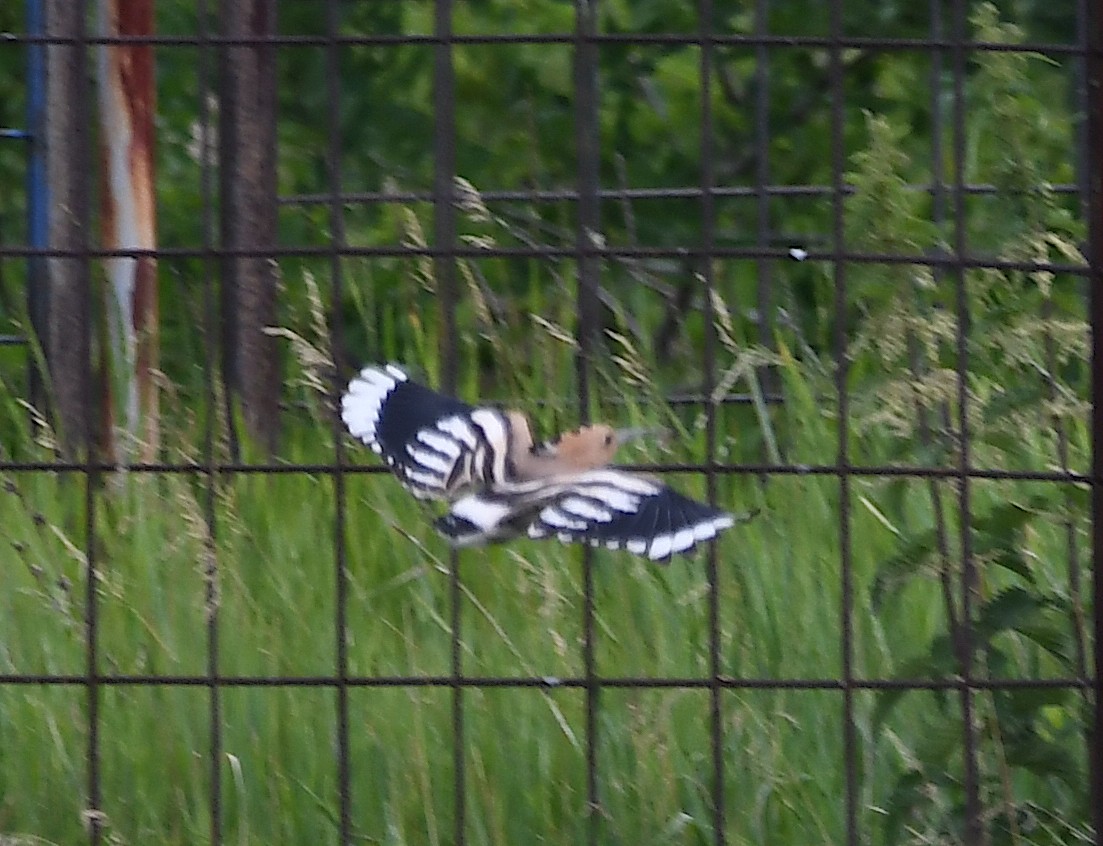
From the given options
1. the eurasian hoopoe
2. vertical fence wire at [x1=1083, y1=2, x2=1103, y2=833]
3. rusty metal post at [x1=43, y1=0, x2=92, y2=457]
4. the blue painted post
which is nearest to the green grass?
vertical fence wire at [x1=1083, y1=2, x2=1103, y2=833]

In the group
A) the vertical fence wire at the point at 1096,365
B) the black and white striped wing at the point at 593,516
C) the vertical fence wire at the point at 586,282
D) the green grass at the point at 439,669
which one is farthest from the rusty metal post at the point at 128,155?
the vertical fence wire at the point at 1096,365

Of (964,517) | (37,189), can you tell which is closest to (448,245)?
(964,517)

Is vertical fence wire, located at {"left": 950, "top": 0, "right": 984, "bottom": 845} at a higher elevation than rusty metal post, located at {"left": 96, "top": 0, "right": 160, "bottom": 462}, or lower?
lower

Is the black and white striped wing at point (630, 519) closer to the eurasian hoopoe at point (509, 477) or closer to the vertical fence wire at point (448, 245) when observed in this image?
the eurasian hoopoe at point (509, 477)

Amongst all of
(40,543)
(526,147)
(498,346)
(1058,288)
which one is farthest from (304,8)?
(498,346)

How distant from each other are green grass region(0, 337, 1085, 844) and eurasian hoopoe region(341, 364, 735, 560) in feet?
1.10

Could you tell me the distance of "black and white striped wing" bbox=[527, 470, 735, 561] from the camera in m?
1.91

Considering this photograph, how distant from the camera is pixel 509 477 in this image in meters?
2.12

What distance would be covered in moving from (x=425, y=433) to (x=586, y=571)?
0.79ft

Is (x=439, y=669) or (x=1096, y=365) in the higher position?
(x=1096, y=365)

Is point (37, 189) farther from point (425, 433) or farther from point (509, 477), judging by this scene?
point (509, 477)

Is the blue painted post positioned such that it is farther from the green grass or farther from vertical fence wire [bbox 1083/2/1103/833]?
vertical fence wire [bbox 1083/2/1103/833]

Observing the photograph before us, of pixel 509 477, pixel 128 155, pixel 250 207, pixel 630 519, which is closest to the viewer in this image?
pixel 630 519

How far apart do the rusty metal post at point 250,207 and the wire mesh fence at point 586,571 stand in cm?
1
